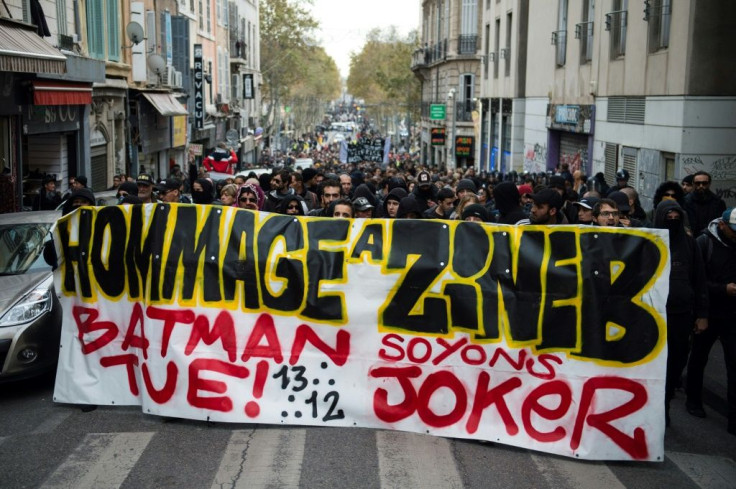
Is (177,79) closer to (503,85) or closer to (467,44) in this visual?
(503,85)

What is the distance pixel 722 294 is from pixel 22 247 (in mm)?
6314

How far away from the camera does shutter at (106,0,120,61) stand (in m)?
24.1

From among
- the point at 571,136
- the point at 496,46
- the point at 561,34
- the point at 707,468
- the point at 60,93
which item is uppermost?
the point at 496,46

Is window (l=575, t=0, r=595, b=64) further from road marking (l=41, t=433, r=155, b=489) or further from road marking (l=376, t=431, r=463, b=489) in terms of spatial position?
road marking (l=41, t=433, r=155, b=489)

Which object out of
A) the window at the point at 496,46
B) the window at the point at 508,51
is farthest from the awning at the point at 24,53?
the window at the point at 496,46

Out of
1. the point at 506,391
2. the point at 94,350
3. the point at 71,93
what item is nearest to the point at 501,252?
the point at 506,391

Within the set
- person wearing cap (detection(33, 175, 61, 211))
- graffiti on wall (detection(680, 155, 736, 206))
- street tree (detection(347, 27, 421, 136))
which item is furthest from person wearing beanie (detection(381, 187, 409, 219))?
street tree (detection(347, 27, 421, 136))

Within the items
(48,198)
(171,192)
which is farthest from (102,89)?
(171,192)

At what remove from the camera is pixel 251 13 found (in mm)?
55969

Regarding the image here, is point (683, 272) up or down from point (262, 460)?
up

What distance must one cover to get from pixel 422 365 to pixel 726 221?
109 inches

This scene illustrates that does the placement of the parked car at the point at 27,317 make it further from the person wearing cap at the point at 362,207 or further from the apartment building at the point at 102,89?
the apartment building at the point at 102,89

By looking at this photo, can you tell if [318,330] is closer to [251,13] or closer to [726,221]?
[726,221]

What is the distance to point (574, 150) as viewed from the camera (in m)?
25.4
